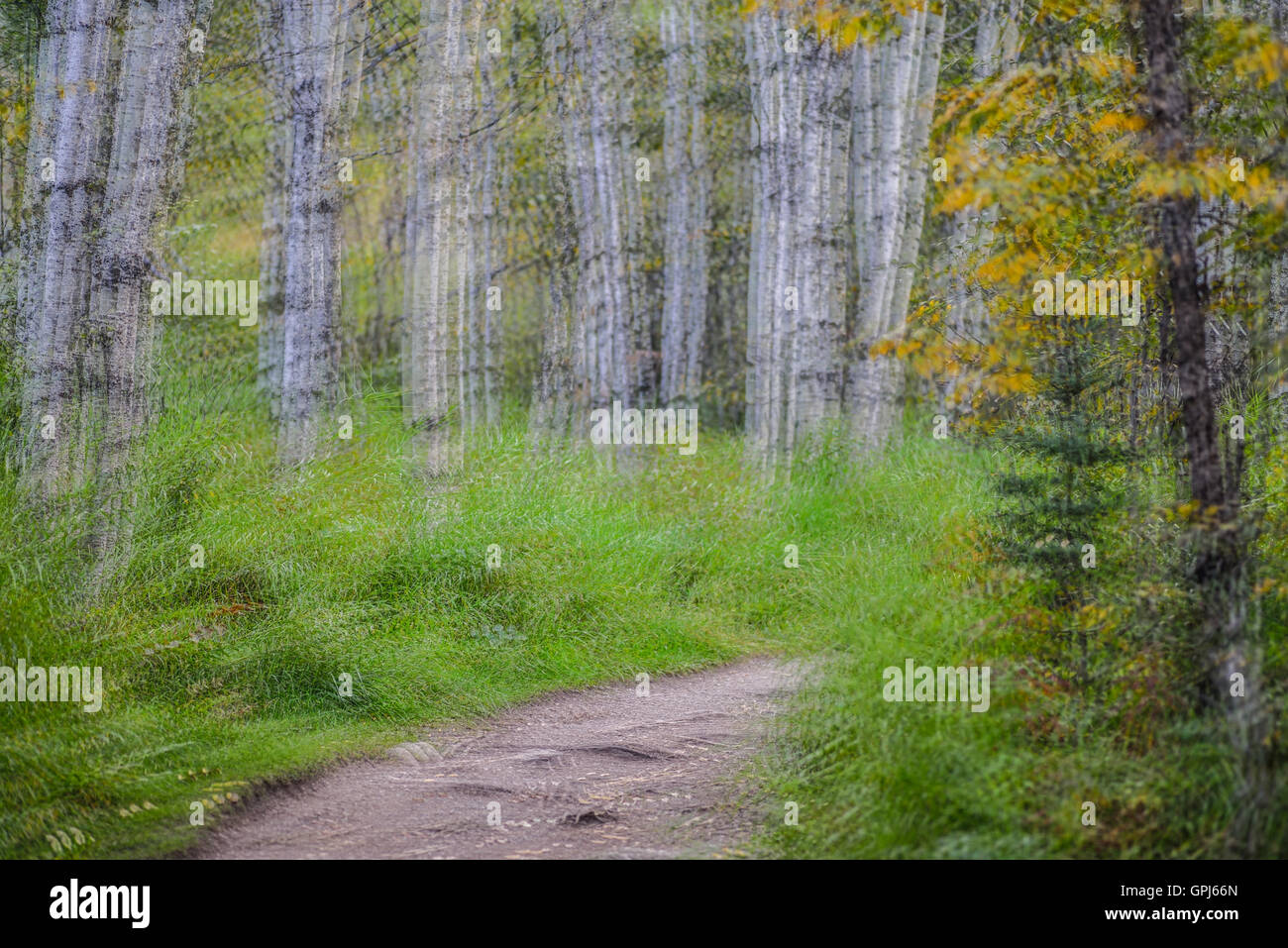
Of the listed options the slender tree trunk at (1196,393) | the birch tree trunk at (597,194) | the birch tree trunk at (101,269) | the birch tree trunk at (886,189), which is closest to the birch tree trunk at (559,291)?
the birch tree trunk at (597,194)

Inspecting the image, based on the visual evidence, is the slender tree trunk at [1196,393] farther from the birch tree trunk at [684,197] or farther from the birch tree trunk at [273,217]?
the birch tree trunk at [684,197]

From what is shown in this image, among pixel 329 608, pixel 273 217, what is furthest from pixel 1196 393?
pixel 273 217

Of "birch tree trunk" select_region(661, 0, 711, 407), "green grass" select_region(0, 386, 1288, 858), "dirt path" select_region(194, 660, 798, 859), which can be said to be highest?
"birch tree trunk" select_region(661, 0, 711, 407)

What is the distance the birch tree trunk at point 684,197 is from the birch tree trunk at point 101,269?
9904mm

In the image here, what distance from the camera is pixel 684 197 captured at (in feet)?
60.4

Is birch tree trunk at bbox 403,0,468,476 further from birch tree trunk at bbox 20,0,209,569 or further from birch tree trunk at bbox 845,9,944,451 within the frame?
birch tree trunk at bbox 845,9,944,451

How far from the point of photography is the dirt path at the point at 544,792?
5.22m

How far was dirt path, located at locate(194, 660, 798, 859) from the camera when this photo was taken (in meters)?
5.22

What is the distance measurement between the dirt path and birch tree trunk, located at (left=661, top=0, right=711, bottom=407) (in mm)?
9788

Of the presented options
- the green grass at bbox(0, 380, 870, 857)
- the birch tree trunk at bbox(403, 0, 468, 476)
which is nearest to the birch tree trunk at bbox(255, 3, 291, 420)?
the green grass at bbox(0, 380, 870, 857)

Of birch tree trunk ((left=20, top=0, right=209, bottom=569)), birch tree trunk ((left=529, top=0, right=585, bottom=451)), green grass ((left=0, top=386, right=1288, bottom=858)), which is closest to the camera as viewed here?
green grass ((left=0, top=386, right=1288, bottom=858))

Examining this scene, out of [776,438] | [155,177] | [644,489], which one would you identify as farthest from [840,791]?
[776,438]

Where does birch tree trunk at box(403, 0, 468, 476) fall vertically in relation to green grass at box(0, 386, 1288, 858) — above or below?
above

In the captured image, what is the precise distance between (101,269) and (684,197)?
12.3 meters
